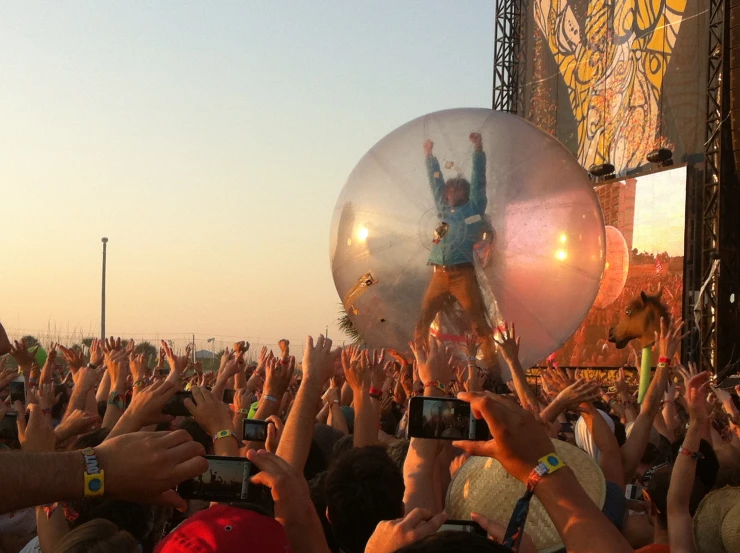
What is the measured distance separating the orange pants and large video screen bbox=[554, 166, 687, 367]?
8775 millimetres

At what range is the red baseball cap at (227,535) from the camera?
1.82m

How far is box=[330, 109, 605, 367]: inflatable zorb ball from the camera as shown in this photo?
20.3 feet

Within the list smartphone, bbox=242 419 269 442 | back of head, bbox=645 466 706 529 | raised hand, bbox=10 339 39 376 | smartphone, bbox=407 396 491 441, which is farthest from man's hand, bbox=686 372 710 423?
raised hand, bbox=10 339 39 376

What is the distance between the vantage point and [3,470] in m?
1.59

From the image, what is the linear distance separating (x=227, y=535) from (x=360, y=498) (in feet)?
2.70

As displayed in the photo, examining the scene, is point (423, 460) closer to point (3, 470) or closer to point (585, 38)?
point (3, 470)

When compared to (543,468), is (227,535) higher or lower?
lower

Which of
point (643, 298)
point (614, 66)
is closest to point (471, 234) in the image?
point (643, 298)

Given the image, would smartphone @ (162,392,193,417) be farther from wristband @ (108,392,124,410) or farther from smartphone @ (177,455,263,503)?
smartphone @ (177,455,263,503)

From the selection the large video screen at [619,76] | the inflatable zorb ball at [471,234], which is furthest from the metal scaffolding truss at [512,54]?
the inflatable zorb ball at [471,234]

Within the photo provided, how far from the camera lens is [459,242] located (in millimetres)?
6148

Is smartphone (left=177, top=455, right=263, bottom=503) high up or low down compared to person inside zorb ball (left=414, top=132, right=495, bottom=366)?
down

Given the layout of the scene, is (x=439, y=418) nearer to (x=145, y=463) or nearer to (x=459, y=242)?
(x=145, y=463)

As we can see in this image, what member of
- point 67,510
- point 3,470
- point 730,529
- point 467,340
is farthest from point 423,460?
point 467,340
